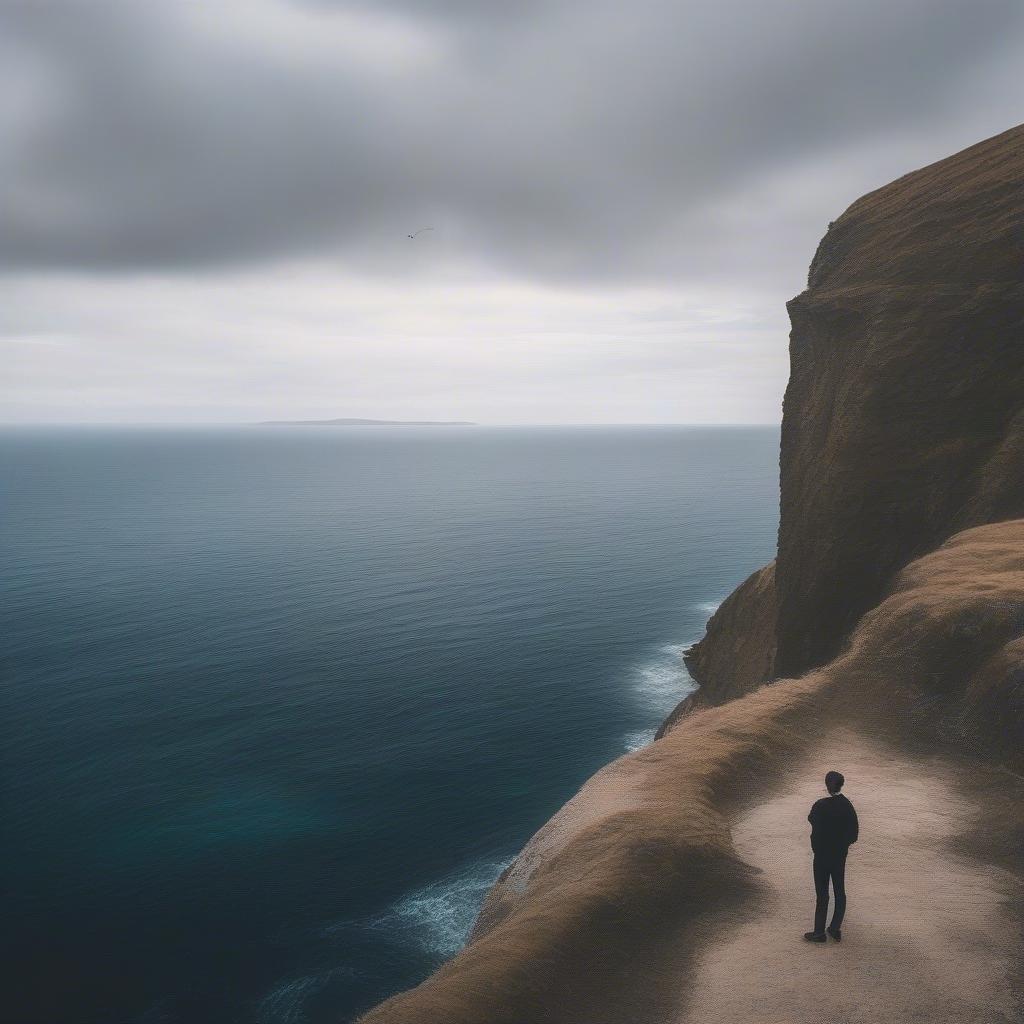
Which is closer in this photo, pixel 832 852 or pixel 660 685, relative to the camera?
pixel 832 852

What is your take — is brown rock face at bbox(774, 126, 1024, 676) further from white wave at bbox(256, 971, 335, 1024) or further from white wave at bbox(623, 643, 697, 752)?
white wave at bbox(256, 971, 335, 1024)

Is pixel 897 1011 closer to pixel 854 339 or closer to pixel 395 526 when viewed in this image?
pixel 854 339

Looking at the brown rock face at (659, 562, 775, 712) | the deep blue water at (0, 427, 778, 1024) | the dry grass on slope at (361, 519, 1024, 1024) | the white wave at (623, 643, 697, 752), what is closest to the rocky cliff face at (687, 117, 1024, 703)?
the dry grass on slope at (361, 519, 1024, 1024)

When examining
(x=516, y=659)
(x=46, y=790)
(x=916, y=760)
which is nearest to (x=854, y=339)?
(x=916, y=760)

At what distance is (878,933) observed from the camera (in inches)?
458

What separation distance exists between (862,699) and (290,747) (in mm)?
42605

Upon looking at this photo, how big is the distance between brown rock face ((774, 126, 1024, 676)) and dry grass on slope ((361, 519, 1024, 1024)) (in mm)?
6535

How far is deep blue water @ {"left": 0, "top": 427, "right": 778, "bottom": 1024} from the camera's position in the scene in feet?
113

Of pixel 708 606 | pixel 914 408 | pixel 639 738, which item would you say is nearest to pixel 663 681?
pixel 639 738

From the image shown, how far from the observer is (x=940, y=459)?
1323 inches

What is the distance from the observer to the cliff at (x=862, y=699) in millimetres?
11219

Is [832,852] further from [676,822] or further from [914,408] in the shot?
[914,408]

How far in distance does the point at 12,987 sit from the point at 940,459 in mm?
45017

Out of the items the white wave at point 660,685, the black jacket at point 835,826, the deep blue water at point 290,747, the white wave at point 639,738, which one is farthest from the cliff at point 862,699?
the deep blue water at point 290,747
